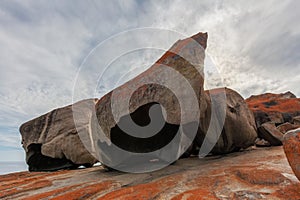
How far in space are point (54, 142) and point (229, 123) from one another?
48.1 ft

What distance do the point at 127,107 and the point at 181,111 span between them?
250cm

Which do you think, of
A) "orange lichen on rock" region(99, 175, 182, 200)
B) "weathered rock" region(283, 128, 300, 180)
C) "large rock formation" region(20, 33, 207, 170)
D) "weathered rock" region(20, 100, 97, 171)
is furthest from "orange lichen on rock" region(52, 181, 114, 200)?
"weathered rock" region(20, 100, 97, 171)

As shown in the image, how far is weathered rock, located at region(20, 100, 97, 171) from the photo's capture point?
17.6 metres

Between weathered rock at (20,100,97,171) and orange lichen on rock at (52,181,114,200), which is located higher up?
weathered rock at (20,100,97,171)

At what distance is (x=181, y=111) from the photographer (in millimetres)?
8852

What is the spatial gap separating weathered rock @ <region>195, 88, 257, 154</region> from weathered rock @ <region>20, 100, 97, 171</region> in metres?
10.2

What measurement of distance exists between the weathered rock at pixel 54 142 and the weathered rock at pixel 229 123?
10209mm

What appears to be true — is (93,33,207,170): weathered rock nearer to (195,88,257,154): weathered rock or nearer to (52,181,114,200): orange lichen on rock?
(195,88,257,154): weathered rock

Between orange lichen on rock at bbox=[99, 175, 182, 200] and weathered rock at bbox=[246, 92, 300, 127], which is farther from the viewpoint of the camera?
weathered rock at bbox=[246, 92, 300, 127]

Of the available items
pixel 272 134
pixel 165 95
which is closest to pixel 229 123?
pixel 272 134

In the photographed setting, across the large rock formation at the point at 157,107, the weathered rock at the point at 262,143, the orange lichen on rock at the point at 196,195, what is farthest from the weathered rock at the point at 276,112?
the orange lichen on rock at the point at 196,195

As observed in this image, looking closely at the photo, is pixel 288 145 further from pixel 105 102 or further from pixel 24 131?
pixel 24 131

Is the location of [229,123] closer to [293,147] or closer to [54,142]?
[293,147]

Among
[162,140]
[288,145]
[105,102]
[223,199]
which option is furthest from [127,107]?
[288,145]
